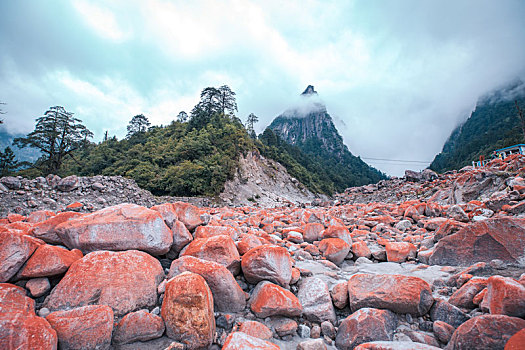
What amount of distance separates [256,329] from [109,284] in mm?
1592

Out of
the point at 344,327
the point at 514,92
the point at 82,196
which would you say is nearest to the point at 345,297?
the point at 344,327

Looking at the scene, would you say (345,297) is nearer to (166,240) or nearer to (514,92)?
(166,240)

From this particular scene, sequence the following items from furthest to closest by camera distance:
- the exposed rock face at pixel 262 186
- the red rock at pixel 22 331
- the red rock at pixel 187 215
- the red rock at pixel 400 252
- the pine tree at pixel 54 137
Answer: the exposed rock face at pixel 262 186
the pine tree at pixel 54 137
the red rock at pixel 400 252
the red rock at pixel 187 215
the red rock at pixel 22 331

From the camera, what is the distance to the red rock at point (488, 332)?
1578 mm

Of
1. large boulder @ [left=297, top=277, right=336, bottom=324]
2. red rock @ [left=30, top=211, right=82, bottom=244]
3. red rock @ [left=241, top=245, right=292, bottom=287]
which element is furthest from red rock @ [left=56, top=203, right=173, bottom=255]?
large boulder @ [left=297, top=277, right=336, bottom=324]

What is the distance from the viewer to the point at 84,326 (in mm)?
1814

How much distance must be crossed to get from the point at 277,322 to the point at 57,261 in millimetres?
2487

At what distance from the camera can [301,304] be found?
261cm

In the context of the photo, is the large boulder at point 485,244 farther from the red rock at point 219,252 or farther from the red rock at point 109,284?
the red rock at point 109,284

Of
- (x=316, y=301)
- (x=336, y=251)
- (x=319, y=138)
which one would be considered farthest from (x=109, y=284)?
(x=319, y=138)

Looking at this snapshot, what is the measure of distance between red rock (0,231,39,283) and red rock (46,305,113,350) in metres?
0.81

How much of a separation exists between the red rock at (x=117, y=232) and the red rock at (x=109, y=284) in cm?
23

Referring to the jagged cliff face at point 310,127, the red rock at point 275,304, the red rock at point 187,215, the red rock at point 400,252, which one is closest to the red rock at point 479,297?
the red rock at point 275,304

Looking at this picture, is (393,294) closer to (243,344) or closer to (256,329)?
(256,329)
